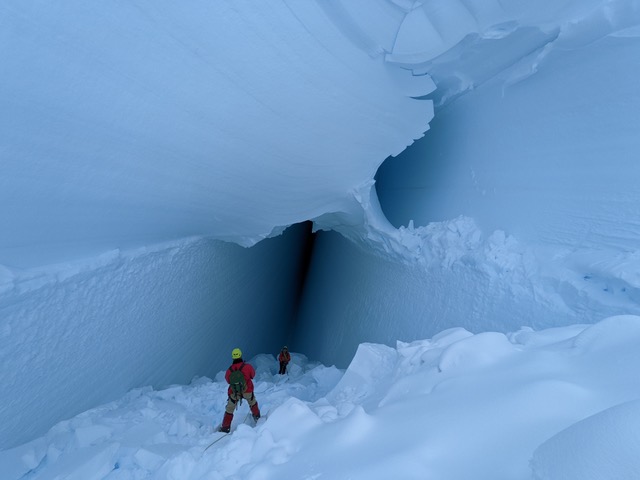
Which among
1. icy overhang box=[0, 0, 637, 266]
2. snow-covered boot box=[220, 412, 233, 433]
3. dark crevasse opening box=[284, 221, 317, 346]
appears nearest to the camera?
icy overhang box=[0, 0, 637, 266]

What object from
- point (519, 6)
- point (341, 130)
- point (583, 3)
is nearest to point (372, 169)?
point (341, 130)

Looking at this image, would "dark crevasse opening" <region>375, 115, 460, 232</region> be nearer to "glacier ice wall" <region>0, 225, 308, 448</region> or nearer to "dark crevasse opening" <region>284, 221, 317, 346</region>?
"glacier ice wall" <region>0, 225, 308, 448</region>

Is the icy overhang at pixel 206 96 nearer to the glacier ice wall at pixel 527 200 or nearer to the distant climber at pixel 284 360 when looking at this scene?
the glacier ice wall at pixel 527 200

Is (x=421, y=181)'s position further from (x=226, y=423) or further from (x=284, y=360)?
(x=226, y=423)

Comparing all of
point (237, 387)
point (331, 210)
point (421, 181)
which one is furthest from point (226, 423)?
point (421, 181)

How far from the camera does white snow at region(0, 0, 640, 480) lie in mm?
1403

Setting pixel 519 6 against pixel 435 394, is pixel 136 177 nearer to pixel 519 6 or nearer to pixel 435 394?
pixel 435 394

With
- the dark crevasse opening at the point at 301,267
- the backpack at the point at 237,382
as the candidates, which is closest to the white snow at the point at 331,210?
the backpack at the point at 237,382

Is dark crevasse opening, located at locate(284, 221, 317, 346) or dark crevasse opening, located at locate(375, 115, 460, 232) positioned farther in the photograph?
dark crevasse opening, located at locate(284, 221, 317, 346)

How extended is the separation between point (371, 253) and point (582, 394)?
2.81 meters

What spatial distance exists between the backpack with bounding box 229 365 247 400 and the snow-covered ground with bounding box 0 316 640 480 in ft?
0.79

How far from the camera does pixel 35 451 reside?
7.31 ft

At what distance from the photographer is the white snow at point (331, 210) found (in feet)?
4.60

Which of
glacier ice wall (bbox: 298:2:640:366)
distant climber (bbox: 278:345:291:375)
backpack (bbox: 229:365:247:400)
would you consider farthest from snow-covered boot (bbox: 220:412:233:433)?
distant climber (bbox: 278:345:291:375)
